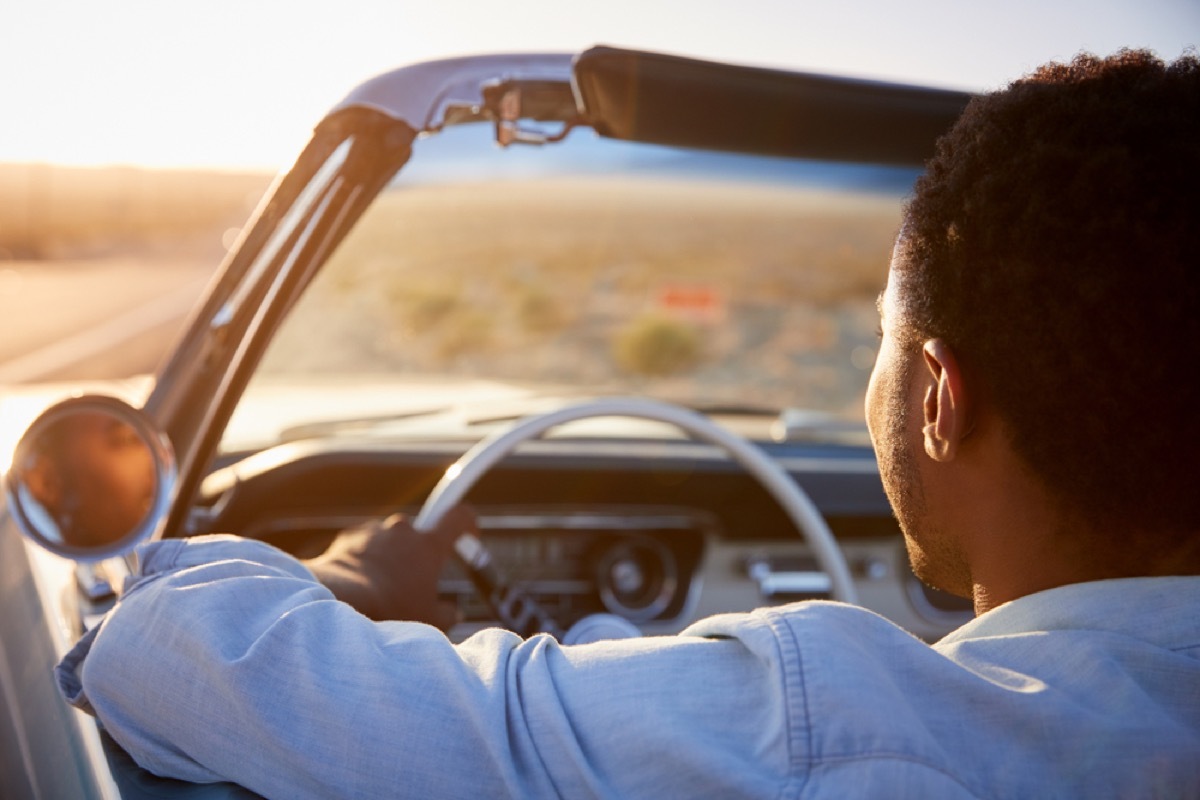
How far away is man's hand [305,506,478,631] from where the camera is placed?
207 cm

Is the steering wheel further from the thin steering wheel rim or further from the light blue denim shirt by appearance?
the light blue denim shirt

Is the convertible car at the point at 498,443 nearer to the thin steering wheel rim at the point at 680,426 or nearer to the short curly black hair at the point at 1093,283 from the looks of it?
the thin steering wheel rim at the point at 680,426

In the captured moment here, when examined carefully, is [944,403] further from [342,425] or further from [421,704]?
[342,425]

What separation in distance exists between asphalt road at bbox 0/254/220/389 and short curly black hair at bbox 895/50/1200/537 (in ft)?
73.6

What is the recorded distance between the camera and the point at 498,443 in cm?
271

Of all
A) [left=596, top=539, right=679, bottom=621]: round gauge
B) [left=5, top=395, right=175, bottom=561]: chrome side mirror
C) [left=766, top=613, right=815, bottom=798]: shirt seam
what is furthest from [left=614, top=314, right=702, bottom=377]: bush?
[left=766, top=613, right=815, bottom=798]: shirt seam

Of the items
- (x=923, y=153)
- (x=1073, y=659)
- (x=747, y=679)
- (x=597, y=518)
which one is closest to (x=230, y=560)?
(x=747, y=679)

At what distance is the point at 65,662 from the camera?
159 centimetres

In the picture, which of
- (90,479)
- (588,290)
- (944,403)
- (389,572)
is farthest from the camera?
(588,290)

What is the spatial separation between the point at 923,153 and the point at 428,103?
1049 mm

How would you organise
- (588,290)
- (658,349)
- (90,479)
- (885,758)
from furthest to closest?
(588,290)
(658,349)
(90,479)
(885,758)

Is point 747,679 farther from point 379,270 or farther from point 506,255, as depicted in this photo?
point 506,255

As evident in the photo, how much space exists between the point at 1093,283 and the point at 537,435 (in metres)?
1.62

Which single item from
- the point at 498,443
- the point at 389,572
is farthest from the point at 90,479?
the point at 498,443
